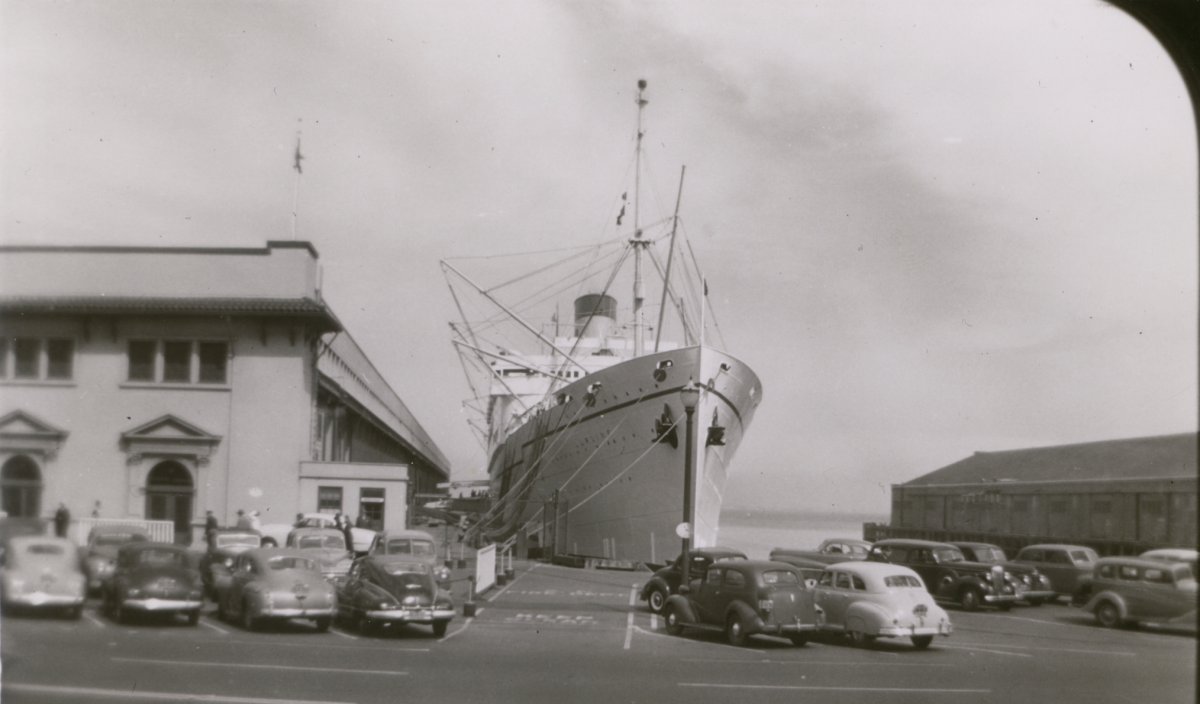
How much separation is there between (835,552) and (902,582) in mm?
8018

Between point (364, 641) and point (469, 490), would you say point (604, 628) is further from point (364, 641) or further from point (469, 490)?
point (469, 490)

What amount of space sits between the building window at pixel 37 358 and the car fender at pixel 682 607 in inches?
343

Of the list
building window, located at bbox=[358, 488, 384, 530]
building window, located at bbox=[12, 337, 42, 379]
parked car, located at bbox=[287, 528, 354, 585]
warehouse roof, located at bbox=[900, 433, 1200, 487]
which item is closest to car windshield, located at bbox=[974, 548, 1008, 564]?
warehouse roof, located at bbox=[900, 433, 1200, 487]

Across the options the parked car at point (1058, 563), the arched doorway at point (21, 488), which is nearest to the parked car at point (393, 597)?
the arched doorway at point (21, 488)

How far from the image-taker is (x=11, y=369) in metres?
7.64

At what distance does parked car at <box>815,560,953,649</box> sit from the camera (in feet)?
41.0

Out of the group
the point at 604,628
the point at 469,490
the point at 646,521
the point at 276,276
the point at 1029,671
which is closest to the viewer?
the point at 276,276

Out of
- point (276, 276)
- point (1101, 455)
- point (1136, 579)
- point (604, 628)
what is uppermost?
point (276, 276)

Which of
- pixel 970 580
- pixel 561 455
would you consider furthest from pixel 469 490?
pixel 970 580

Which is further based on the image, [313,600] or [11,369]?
[313,600]

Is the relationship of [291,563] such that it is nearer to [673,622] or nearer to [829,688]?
[673,622]

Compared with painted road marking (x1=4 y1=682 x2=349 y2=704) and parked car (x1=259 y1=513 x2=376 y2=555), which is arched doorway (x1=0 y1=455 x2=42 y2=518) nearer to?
painted road marking (x1=4 y1=682 x2=349 y2=704)

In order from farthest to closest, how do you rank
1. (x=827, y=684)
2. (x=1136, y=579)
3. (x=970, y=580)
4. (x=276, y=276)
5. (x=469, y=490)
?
(x=469, y=490) → (x=970, y=580) → (x=1136, y=579) → (x=827, y=684) → (x=276, y=276)

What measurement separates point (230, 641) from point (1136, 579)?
11.2m
